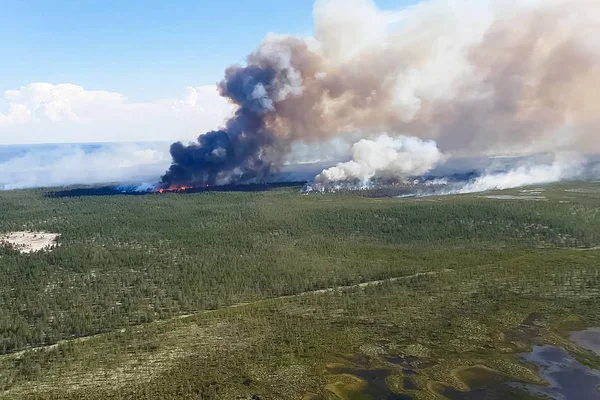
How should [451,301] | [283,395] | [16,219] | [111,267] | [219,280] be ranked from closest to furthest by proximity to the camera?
1. [283,395]
2. [451,301]
3. [219,280]
4. [111,267]
5. [16,219]

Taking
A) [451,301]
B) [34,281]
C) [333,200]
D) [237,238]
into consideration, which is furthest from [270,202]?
[451,301]

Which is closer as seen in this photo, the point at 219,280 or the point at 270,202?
the point at 219,280

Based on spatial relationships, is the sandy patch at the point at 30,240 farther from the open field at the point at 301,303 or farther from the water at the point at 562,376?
the water at the point at 562,376

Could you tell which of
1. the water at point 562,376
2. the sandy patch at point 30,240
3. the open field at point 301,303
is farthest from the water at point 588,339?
the sandy patch at point 30,240

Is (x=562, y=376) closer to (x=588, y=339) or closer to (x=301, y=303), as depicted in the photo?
(x=588, y=339)

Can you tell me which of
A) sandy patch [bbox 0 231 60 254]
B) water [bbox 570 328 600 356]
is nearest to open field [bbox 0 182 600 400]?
water [bbox 570 328 600 356]

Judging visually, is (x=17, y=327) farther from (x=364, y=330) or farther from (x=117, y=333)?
(x=364, y=330)

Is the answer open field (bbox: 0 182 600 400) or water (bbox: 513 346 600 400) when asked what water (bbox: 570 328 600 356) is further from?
water (bbox: 513 346 600 400)
